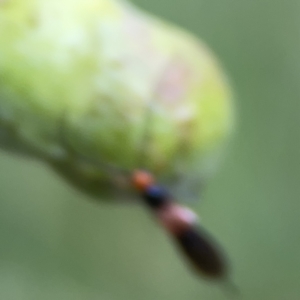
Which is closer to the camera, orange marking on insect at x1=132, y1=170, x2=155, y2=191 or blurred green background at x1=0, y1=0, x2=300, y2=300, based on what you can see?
orange marking on insect at x1=132, y1=170, x2=155, y2=191

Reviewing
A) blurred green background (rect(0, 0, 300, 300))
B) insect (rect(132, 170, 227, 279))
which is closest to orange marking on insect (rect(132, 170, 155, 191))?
insect (rect(132, 170, 227, 279))

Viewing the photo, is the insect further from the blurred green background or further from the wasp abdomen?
the blurred green background

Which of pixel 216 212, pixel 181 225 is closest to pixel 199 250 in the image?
pixel 181 225

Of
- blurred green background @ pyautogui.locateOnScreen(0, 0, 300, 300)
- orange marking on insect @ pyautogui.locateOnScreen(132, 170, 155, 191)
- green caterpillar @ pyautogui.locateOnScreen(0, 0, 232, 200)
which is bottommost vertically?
blurred green background @ pyautogui.locateOnScreen(0, 0, 300, 300)

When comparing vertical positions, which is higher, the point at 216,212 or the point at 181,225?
the point at 181,225

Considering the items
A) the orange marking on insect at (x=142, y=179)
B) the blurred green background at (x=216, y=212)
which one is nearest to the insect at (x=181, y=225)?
the orange marking on insect at (x=142, y=179)

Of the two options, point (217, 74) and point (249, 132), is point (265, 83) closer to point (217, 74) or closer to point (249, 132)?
point (249, 132)

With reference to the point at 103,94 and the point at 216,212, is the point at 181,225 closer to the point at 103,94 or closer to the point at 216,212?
the point at 103,94

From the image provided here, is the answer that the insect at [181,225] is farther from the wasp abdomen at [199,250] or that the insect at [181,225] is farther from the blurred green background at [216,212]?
the blurred green background at [216,212]
